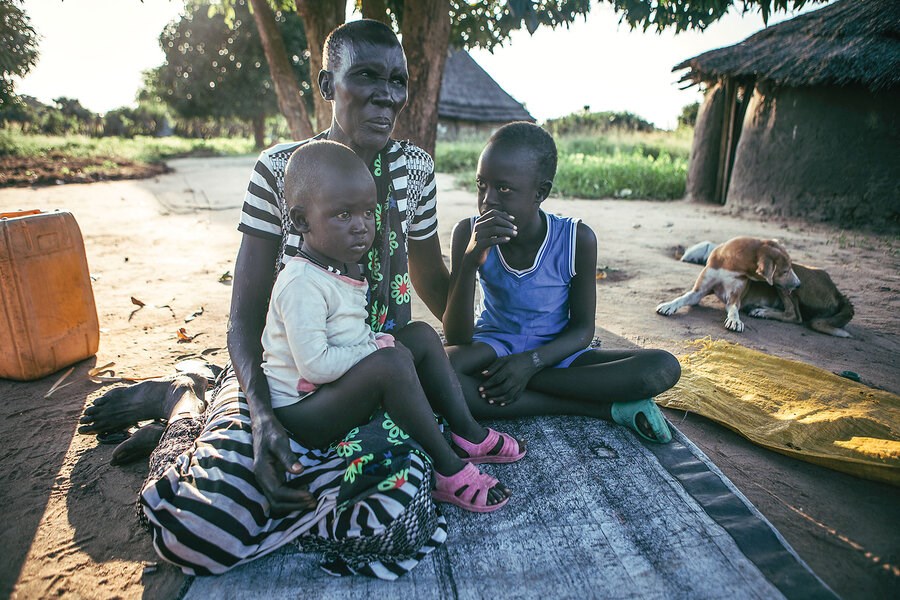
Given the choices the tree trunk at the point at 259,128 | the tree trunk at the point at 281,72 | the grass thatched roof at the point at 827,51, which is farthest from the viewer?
the tree trunk at the point at 259,128

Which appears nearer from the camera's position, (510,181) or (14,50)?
(510,181)

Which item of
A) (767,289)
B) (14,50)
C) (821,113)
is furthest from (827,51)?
(14,50)

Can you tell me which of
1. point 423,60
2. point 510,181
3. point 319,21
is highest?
point 319,21

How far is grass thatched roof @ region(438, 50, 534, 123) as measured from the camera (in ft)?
64.1

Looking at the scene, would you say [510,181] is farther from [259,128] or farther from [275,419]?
[259,128]

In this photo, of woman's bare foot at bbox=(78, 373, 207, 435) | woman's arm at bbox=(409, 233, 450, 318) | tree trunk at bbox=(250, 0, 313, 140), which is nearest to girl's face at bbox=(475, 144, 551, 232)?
woman's arm at bbox=(409, 233, 450, 318)

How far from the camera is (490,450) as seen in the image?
2037mm

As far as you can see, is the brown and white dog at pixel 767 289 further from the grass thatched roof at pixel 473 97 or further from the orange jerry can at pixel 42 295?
the grass thatched roof at pixel 473 97

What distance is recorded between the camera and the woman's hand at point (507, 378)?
7.19 feet

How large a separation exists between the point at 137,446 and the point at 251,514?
874 mm

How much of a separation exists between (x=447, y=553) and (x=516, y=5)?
8.11 ft

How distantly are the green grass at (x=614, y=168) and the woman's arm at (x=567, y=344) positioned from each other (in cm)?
881

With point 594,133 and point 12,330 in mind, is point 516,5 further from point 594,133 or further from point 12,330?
point 594,133

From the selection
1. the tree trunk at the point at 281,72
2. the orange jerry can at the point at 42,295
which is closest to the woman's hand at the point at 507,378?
the orange jerry can at the point at 42,295
